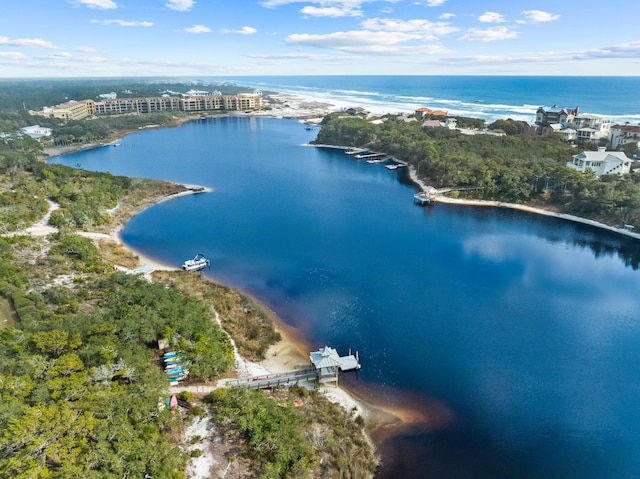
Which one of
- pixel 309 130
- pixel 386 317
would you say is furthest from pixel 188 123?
pixel 386 317

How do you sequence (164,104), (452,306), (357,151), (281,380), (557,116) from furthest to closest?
(164,104), (357,151), (557,116), (452,306), (281,380)

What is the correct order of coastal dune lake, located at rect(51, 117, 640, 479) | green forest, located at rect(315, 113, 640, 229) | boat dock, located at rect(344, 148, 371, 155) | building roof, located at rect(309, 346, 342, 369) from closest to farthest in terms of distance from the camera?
1. coastal dune lake, located at rect(51, 117, 640, 479)
2. building roof, located at rect(309, 346, 342, 369)
3. green forest, located at rect(315, 113, 640, 229)
4. boat dock, located at rect(344, 148, 371, 155)

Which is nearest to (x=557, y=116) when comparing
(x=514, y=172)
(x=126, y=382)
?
(x=514, y=172)

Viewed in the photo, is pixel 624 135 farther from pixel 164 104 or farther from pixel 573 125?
pixel 164 104

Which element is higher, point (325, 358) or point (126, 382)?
point (126, 382)

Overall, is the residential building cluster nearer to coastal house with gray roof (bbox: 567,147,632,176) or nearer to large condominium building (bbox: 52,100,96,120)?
coastal house with gray roof (bbox: 567,147,632,176)

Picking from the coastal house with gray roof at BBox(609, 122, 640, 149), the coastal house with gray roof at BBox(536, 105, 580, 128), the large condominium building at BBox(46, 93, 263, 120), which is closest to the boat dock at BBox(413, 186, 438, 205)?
the coastal house with gray roof at BBox(609, 122, 640, 149)

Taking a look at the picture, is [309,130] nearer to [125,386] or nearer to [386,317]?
[386,317]

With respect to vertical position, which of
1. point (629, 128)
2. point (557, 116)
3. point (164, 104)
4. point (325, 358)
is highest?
point (164, 104)
